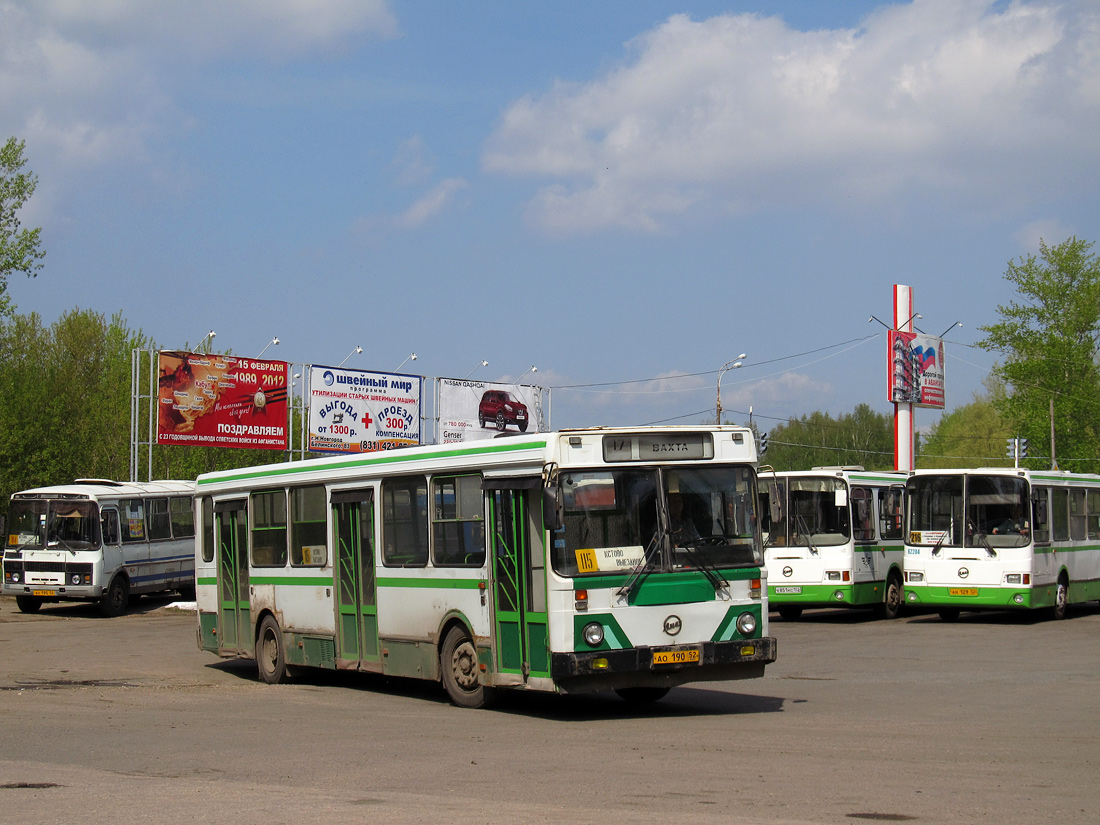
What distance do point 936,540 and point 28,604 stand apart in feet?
69.7

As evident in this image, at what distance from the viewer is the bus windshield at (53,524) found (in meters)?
29.7

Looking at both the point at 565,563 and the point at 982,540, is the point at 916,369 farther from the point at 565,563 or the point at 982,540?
the point at 565,563

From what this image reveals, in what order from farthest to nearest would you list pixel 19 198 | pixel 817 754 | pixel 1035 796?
pixel 19 198
pixel 817 754
pixel 1035 796

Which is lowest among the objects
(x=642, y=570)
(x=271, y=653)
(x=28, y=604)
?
(x=28, y=604)

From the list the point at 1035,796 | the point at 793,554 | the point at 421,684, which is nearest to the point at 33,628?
the point at 421,684

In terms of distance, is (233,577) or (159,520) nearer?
(233,577)

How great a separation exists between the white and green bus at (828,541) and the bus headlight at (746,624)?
12.5m

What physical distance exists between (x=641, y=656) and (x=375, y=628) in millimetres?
3784

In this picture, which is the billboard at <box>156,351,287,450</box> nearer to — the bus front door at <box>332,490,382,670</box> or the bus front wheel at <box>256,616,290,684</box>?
the bus front wheel at <box>256,616,290,684</box>

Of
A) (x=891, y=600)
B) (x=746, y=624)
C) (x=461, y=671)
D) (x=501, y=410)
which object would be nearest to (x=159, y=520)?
(x=891, y=600)

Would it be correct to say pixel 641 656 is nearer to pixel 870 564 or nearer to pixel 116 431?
pixel 870 564

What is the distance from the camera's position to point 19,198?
45.2 meters

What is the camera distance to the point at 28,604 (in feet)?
102

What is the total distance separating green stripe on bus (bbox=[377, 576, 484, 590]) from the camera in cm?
1256
